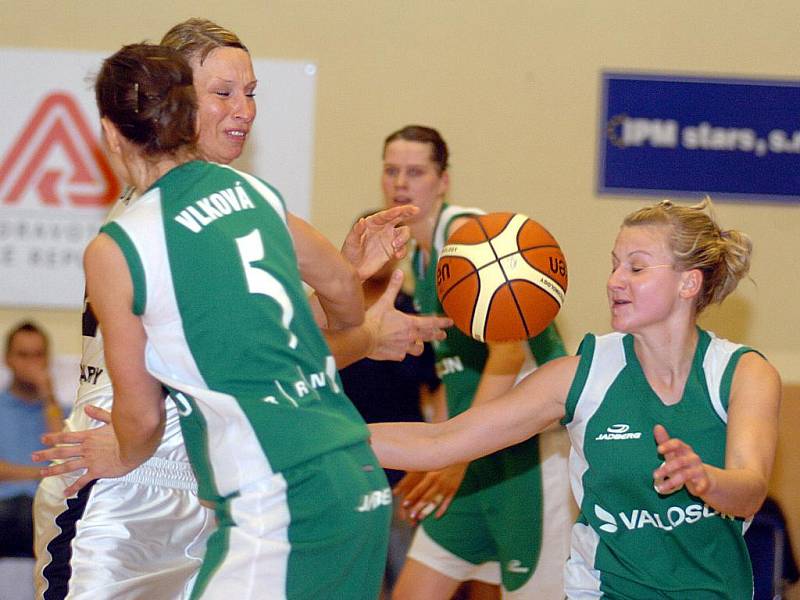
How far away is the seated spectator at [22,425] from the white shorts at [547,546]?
2.04 metres

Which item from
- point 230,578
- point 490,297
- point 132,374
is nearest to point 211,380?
point 132,374

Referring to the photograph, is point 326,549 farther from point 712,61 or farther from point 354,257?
point 712,61

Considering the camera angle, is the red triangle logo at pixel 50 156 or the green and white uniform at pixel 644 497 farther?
the red triangle logo at pixel 50 156

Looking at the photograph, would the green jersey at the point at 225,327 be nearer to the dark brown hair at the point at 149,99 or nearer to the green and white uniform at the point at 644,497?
the dark brown hair at the point at 149,99

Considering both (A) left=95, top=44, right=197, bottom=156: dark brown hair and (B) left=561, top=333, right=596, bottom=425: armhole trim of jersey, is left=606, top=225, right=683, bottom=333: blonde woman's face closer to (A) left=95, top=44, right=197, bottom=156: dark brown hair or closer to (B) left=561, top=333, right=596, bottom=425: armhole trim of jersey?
(B) left=561, top=333, right=596, bottom=425: armhole trim of jersey

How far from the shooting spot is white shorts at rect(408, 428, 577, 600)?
14.5 feet

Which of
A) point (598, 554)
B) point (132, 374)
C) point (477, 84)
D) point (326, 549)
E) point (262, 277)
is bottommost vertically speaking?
point (598, 554)

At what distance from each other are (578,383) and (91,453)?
1.28m

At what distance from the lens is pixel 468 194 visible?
646 cm

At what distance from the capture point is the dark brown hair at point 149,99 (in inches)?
93.4

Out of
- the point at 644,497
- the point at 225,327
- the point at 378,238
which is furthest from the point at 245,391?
the point at 644,497

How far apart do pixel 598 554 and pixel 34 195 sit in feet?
13.9

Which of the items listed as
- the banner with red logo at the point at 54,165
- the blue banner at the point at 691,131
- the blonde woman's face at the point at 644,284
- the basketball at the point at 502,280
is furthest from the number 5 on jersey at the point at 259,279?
the blue banner at the point at 691,131

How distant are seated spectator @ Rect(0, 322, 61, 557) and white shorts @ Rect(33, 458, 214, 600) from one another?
8.32ft
